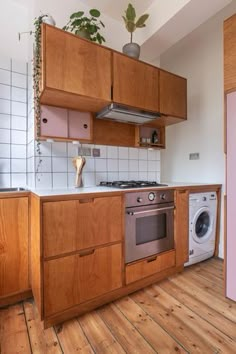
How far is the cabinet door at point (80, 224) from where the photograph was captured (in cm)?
132

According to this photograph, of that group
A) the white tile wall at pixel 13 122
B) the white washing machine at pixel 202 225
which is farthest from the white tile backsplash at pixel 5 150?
the white washing machine at pixel 202 225

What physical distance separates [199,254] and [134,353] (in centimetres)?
138

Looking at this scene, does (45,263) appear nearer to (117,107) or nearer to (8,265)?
(8,265)

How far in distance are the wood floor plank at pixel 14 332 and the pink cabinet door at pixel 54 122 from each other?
1407mm

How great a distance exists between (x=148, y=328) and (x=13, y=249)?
1.14m

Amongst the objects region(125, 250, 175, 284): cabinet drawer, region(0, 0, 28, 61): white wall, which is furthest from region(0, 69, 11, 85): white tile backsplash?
region(125, 250, 175, 284): cabinet drawer

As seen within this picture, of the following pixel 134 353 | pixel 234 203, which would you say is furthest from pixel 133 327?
pixel 234 203

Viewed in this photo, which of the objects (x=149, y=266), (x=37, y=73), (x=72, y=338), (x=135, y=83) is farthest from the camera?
(x=135, y=83)

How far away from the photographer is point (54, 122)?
181 centimetres

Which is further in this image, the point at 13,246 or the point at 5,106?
the point at 5,106

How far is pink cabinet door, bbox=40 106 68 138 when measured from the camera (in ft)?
5.80

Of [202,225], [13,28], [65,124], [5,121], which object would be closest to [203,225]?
[202,225]

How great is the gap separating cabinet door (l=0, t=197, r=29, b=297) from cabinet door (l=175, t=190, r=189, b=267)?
1.39 meters

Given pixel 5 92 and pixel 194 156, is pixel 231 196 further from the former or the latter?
pixel 5 92
